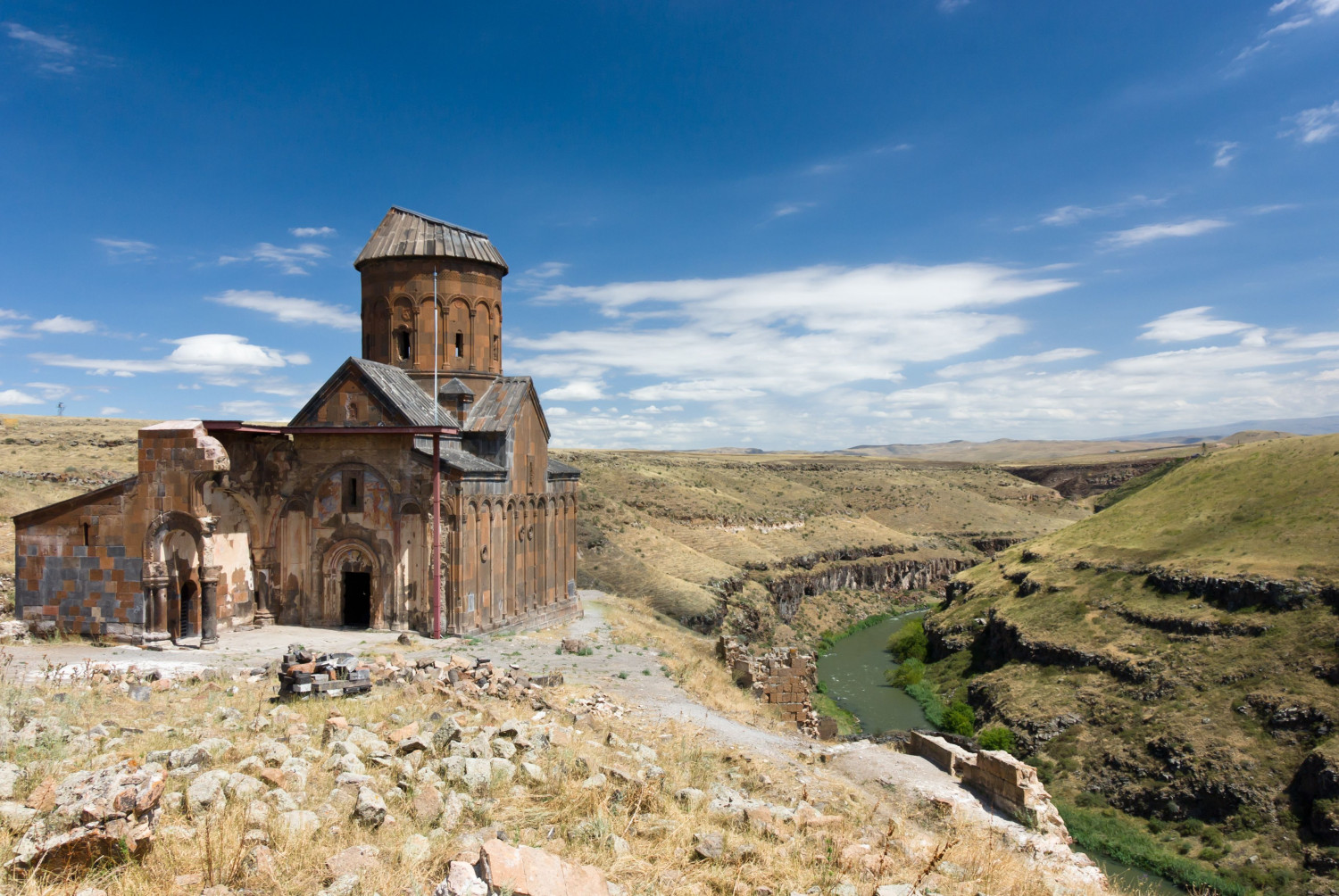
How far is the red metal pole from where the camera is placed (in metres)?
20.1

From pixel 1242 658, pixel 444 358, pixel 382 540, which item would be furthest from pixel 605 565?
pixel 1242 658

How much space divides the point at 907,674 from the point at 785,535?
21834 millimetres

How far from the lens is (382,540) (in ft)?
67.6

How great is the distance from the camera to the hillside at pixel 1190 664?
2239 cm

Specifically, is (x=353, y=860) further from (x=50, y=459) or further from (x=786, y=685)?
(x=50, y=459)

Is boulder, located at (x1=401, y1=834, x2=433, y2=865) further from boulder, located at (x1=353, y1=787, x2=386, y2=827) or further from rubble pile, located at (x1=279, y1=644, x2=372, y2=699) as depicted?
rubble pile, located at (x1=279, y1=644, x2=372, y2=699)

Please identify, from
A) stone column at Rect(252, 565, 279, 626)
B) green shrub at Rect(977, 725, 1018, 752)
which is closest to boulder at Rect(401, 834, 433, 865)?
stone column at Rect(252, 565, 279, 626)

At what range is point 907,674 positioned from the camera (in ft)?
121

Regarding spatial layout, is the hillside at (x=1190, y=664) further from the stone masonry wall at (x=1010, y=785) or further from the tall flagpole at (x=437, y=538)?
the tall flagpole at (x=437, y=538)

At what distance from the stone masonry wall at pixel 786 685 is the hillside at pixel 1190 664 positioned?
9.37 m

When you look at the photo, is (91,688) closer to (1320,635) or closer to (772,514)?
(1320,635)

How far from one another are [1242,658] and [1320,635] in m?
2.37

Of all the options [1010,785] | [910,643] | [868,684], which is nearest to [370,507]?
[1010,785]

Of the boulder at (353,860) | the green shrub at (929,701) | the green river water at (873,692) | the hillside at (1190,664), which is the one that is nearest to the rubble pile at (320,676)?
the boulder at (353,860)
